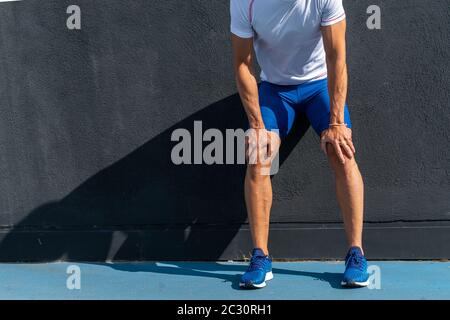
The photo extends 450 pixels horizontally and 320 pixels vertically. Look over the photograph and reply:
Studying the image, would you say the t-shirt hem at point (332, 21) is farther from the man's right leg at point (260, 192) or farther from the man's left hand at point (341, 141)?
the man's right leg at point (260, 192)

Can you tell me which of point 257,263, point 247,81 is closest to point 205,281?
point 257,263

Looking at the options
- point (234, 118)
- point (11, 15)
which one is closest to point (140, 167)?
point (234, 118)

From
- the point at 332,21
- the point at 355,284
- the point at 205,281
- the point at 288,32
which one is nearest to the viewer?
the point at 355,284

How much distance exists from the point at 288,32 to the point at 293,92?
36 cm

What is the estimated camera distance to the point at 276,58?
3.84 metres

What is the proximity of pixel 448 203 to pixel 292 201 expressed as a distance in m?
0.94

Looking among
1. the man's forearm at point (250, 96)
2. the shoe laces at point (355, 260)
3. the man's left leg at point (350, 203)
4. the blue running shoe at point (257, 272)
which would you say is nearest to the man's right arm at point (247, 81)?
the man's forearm at point (250, 96)

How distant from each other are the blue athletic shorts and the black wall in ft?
1.28

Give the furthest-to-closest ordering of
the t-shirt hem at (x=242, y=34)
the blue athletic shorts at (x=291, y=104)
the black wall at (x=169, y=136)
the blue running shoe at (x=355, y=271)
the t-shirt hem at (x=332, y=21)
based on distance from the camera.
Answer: the black wall at (x=169, y=136) < the blue athletic shorts at (x=291, y=104) < the t-shirt hem at (x=242, y=34) < the t-shirt hem at (x=332, y=21) < the blue running shoe at (x=355, y=271)

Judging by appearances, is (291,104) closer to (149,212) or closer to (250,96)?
(250,96)

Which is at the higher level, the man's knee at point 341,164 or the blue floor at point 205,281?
the man's knee at point 341,164

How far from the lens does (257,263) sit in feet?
12.0

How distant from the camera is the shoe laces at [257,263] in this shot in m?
3.62

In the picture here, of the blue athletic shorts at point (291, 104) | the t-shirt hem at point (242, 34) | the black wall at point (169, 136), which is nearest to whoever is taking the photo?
the t-shirt hem at point (242, 34)
